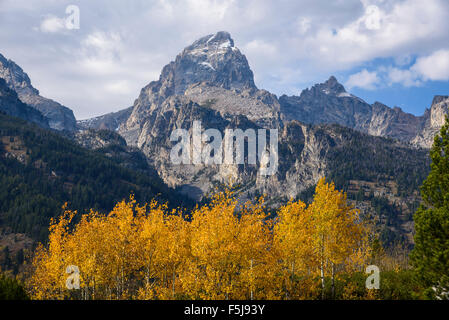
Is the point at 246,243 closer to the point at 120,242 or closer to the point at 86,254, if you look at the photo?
the point at 120,242

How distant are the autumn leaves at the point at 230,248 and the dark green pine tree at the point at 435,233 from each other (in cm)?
1099

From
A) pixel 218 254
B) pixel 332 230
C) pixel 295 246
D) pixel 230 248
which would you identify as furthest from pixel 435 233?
pixel 218 254

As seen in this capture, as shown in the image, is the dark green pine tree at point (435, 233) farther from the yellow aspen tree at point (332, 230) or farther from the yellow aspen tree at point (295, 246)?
the yellow aspen tree at point (295, 246)

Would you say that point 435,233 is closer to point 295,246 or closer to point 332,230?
point 332,230

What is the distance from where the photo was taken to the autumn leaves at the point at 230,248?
2814 centimetres

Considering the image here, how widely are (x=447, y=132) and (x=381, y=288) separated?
766 inches

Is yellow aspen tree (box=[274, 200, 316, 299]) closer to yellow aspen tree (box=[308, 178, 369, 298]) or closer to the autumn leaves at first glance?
the autumn leaves

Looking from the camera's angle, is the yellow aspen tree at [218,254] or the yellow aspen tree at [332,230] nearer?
the yellow aspen tree at [218,254]

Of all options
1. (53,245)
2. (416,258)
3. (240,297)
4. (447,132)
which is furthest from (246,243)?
(53,245)

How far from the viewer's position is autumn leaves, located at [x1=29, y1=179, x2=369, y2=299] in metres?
28.1

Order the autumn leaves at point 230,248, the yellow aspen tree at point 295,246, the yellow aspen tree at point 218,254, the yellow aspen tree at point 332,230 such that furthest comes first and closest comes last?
the yellow aspen tree at point 332,230
the yellow aspen tree at point 295,246
the autumn leaves at point 230,248
the yellow aspen tree at point 218,254

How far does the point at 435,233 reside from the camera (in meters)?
21.7

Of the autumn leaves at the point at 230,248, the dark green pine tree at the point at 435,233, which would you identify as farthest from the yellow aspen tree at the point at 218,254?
the dark green pine tree at the point at 435,233
